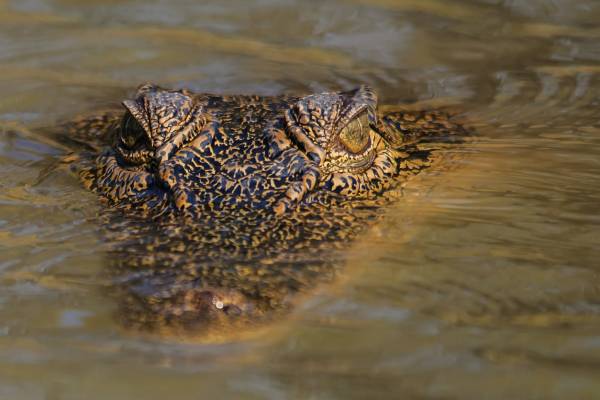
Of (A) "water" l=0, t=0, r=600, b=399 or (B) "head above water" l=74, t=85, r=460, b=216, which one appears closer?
(A) "water" l=0, t=0, r=600, b=399

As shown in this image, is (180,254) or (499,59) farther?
A: (499,59)

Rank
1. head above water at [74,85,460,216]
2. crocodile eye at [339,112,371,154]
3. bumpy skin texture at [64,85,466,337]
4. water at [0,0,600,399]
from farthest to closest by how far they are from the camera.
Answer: crocodile eye at [339,112,371,154]
head above water at [74,85,460,216]
bumpy skin texture at [64,85,466,337]
water at [0,0,600,399]

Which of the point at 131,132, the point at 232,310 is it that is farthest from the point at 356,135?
the point at 232,310

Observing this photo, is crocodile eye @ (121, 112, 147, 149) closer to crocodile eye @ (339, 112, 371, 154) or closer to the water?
the water

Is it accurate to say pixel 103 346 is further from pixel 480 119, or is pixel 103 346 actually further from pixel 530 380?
pixel 480 119

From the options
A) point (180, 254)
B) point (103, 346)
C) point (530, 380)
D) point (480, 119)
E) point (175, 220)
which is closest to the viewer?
point (530, 380)

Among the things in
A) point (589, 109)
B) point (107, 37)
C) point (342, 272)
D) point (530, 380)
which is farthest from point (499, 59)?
point (530, 380)

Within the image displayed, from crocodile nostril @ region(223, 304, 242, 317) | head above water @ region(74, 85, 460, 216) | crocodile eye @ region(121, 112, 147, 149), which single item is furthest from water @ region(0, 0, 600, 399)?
crocodile eye @ region(121, 112, 147, 149)

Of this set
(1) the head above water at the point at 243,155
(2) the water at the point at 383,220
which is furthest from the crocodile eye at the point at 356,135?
(2) the water at the point at 383,220
